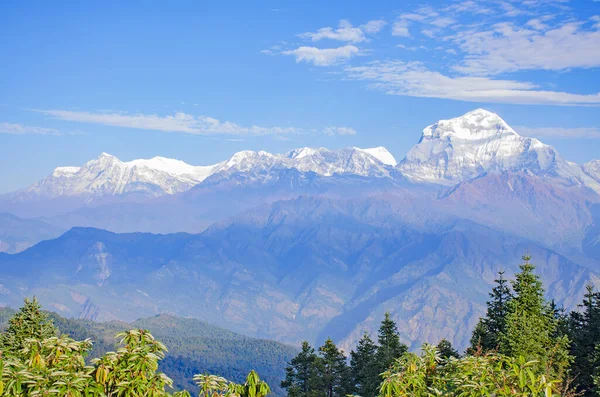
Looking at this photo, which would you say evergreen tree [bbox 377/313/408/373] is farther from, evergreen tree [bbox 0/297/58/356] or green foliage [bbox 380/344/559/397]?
green foliage [bbox 380/344/559/397]

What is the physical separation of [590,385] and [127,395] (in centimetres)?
4696

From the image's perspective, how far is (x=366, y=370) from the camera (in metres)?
71.5

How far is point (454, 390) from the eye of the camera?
19969mm

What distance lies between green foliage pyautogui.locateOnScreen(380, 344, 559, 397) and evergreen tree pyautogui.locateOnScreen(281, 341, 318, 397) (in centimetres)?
5272

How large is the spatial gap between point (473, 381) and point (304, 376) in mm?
59571

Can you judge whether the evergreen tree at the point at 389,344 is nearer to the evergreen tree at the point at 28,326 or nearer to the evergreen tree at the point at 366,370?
the evergreen tree at the point at 366,370

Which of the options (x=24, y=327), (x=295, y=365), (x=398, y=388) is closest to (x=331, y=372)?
(x=295, y=365)

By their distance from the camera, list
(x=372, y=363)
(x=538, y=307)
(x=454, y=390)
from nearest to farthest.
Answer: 1. (x=454, y=390)
2. (x=538, y=307)
3. (x=372, y=363)

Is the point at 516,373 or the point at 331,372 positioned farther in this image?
the point at 331,372

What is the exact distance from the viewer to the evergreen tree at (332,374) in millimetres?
75250

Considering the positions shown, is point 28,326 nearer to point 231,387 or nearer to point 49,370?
point 49,370

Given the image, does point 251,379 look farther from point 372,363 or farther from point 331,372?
point 331,372

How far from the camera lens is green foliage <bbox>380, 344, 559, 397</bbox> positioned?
18453 millimetres

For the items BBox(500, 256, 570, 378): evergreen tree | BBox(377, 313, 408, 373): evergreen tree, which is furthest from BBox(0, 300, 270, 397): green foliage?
BBox(377, 313, 408, 373): evergreen tree
